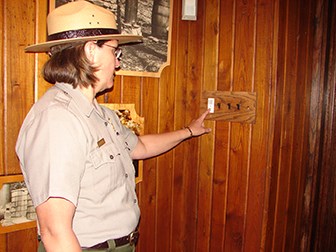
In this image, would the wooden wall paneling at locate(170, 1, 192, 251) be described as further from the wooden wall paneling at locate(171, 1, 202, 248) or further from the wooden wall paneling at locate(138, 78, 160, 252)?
the wooden wall paneling at locate(138, 78, 160, 252)

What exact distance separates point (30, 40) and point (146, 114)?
0.68 metres

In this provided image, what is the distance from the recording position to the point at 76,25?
3.61 feet

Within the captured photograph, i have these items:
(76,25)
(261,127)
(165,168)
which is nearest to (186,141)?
(165,168)

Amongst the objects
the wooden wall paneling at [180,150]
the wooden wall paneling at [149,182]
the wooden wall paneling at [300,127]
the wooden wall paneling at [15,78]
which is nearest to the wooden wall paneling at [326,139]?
the wooden wall paneling at [300,127]

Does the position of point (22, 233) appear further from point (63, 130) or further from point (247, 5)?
point (247, 5)

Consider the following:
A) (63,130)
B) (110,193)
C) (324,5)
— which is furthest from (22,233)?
(324,5)

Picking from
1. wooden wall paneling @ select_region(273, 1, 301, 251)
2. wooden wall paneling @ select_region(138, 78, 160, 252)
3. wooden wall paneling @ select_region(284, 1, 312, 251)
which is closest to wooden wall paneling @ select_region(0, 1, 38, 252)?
wooden wall paneling @ select_region(138, 78, 160, 252)

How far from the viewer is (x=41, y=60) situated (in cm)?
133

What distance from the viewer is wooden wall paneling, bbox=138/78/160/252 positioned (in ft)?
5.62

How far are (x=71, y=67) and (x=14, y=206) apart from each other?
643 millimetres

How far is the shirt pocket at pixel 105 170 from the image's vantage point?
1.08m

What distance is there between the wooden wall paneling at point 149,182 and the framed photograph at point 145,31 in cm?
9

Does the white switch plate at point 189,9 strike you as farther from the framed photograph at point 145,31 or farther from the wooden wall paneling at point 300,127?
the wooden wall paneling at point 300,127

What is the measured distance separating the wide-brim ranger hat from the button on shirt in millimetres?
165
